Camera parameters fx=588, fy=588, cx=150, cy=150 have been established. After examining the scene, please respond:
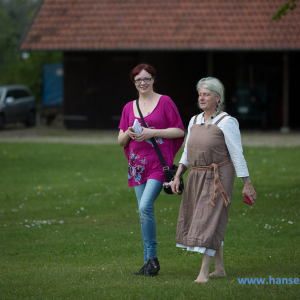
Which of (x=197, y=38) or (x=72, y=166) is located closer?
(x=72, y=166)

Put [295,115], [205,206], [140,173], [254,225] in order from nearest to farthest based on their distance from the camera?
[205,206], [140,173], [254,225], [295,115]

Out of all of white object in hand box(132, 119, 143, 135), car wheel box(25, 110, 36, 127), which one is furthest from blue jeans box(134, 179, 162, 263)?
car wheel box(25, 110, 36, 127)

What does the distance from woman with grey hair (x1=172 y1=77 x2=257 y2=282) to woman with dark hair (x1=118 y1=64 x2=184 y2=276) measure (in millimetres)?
359

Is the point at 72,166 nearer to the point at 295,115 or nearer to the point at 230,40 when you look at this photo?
the point at 230,40

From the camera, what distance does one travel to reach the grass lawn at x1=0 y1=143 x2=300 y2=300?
16.7 ft

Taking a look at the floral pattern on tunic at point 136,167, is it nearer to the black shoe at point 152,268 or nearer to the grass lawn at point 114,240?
the black shoe at point 152,268

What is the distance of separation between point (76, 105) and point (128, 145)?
18.3 meters

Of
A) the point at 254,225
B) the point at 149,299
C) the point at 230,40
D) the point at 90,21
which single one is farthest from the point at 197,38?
the point at 149,299

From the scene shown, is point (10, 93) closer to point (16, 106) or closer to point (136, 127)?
point (16, 106)

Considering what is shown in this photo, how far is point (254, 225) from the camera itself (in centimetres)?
795

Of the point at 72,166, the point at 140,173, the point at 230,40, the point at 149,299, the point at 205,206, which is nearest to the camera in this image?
the point at 149,299

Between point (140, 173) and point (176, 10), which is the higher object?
point (176, 10)

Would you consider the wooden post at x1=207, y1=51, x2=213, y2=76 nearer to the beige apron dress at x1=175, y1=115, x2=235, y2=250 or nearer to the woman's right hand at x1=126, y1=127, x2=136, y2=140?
the woman's right hand at x1=126, y1=127, x2=136, y2=140

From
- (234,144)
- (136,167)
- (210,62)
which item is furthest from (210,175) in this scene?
(210,62)
